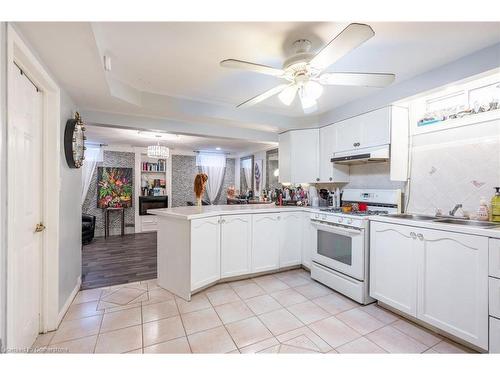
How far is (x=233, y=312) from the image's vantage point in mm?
2168

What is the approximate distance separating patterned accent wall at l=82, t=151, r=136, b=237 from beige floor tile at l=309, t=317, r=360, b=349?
5.36 m

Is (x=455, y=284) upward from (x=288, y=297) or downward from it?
upward

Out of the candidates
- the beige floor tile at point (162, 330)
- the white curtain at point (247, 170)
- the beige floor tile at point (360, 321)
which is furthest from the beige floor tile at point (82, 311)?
the white curtain at point (247, 170)

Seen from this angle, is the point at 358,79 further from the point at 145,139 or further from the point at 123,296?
the point at 145,139

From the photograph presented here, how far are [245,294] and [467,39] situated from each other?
2879 millimetres

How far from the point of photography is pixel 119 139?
197 inches

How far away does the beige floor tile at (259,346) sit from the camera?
1637 mm

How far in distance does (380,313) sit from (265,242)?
4.62 feet

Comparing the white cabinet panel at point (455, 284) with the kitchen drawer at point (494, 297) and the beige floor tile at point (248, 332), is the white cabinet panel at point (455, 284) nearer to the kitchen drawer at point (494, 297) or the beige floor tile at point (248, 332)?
the kitchen drawer at point (494, 297)

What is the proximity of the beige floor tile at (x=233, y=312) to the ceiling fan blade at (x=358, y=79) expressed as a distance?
206cm

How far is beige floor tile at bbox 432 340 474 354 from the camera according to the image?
1.65 m

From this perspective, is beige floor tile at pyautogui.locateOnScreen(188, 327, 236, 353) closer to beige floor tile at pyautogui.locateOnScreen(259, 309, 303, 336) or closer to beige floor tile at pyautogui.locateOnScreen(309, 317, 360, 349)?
beige floor tile at pyautogui.locateOnScreen(259, 309, 303, 336)

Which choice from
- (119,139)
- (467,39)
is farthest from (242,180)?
(467,39)

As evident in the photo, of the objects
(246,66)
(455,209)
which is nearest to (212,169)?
(246,66)
